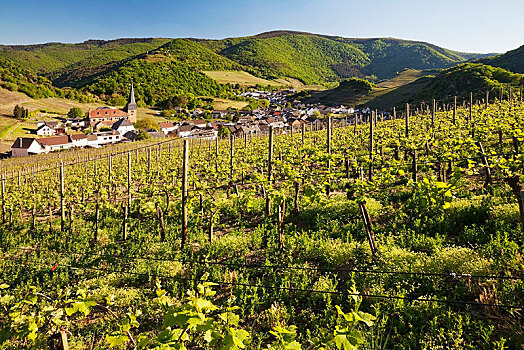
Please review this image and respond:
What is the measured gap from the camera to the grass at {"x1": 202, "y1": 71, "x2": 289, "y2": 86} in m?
154

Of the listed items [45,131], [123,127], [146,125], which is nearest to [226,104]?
[146,125]

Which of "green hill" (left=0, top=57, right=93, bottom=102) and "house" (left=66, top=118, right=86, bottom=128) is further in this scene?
"green hill" (left=0, top=57, right=93, bottom=102)

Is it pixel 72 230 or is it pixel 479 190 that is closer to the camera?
pixel 479 190

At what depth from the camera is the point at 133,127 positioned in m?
80.7

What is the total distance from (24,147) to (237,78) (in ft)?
420

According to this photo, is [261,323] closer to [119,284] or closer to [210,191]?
[119,284]

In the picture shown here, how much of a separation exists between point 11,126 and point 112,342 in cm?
8897

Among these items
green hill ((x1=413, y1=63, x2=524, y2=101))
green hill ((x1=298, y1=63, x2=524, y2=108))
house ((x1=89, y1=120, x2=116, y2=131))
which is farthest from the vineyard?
house ((x1=89, y1=120, x2=116, y2=131))

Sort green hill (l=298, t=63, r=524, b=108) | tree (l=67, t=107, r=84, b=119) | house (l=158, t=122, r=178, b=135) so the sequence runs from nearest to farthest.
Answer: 1. green hill (l=298, t=63, r=524, b=108)
2. house (l=158, t=122, r=178, b=135)
3. tree (l=67, t=107, r=84, b=119)

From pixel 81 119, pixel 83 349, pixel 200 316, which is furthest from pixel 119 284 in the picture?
pixel 81 119

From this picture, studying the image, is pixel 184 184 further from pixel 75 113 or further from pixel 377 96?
pixel 75 113

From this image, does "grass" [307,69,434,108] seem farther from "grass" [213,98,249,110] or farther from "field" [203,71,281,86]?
"field" [203,71,281,86]

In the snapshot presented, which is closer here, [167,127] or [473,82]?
[473,82]

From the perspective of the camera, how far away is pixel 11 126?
2621 inches
